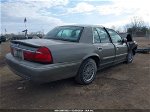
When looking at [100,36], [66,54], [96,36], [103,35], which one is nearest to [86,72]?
[66,54]

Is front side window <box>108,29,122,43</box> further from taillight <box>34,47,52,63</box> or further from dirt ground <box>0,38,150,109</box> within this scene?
taillight <box>34,47,52,63</box>

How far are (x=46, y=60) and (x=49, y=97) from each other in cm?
86

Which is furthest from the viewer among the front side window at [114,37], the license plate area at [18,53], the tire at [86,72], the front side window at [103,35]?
the front side window at [114,37]

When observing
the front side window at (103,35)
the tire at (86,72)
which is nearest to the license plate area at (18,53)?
the tire at (86,72)

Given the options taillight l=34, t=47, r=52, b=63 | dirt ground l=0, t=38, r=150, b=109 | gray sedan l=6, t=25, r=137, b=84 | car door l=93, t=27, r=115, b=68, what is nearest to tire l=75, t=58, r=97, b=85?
gray sedan l=6, t=25, r=137, b=84

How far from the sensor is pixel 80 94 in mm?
4906

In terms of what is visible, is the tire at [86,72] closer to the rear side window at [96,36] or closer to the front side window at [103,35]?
the rear side window at [96,36]

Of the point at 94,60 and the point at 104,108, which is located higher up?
the point at 94,60

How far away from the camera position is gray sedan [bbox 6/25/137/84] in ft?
14.7

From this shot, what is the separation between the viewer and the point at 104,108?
417 cm

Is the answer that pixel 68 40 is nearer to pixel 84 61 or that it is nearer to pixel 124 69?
pixel 84 61

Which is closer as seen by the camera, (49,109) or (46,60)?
(49,109)

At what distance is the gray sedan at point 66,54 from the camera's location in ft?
14.7

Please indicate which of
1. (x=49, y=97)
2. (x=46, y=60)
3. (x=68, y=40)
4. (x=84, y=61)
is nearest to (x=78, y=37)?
(x=68, y=40)
